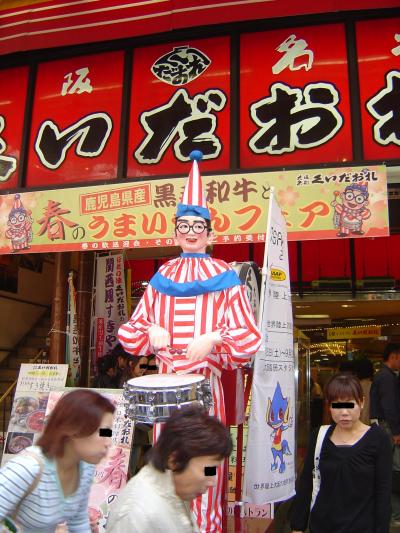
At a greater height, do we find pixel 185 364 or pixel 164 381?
pixel 185 364

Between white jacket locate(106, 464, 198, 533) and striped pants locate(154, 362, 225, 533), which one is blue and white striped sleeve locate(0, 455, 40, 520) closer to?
white jacket locate(106, 464, 198, 533)

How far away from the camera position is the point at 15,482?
2.01m

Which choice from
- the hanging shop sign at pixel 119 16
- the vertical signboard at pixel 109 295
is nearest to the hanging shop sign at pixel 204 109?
the hanging shop sign at pixel 119 16

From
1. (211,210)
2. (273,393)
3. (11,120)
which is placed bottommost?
(273,393)

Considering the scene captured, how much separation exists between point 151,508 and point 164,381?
4.66 ft

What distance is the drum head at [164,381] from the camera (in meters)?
3.15

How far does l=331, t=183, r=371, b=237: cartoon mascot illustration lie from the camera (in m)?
5.17

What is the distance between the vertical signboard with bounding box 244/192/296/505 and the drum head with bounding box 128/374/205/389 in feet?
2.59

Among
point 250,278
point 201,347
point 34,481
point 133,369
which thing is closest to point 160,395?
point 201,347

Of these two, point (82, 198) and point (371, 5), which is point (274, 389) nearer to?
point (82, 198)

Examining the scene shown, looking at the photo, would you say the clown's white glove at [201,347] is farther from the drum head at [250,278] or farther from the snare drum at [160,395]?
the drum head at [250,278]

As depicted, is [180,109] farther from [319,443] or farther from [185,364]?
[319,443]

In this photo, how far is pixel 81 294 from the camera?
754cm

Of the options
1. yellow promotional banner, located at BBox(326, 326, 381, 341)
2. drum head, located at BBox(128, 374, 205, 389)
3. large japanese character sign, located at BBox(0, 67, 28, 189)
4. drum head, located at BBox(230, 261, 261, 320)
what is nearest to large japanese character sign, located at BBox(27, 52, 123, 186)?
large japanese character sign, located at BBox(0, 67, 28, 189)
